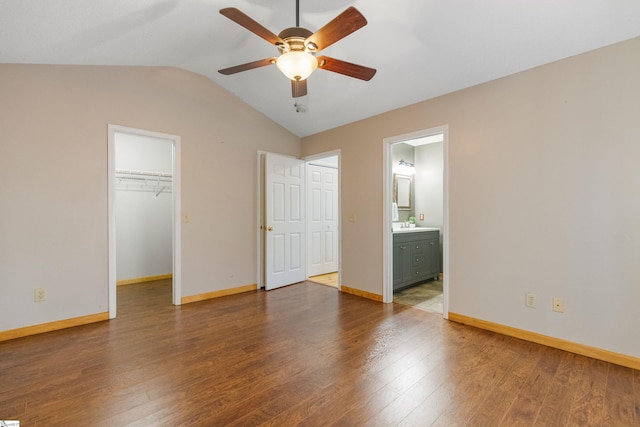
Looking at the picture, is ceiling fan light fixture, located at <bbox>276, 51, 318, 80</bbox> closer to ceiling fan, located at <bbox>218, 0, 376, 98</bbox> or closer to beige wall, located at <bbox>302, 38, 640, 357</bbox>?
ceiling fan, located at <bbox>218, 0, 376, 98</bbox>

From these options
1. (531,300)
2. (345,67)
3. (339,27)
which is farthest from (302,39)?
(531,300)

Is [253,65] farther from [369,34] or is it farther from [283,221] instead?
[283,221]

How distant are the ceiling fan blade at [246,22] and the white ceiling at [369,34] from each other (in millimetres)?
739

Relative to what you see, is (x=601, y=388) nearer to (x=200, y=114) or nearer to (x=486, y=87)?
(x=486, y=87)

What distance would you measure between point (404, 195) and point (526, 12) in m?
3.49

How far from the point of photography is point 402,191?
533 cm

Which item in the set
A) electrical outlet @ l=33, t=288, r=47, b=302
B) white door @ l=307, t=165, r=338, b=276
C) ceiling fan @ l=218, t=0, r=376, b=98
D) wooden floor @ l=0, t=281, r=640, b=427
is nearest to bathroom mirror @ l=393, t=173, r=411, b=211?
white door @ l=307, t=165, r=338, b=276

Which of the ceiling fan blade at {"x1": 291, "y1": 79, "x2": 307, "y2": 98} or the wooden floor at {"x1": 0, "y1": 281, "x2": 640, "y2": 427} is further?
the ceiling fan blade at {"x1": 291, "y1": 79, "x2": 307, "y2": 98}

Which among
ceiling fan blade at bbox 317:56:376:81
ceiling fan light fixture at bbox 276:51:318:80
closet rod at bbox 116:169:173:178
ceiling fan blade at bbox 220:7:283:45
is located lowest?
closet rod at bbox 116:169:173:178

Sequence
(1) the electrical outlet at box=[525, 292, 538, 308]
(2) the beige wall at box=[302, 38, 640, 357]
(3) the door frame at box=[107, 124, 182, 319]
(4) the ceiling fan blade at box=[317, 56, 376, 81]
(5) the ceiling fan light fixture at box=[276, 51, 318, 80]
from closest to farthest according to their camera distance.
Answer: (5) the ceiling fan light fixture at box=[276, 51, 318, 80]
(4) the ceiling fan blade at box=[317, 56, 376, 81]
(2) the beige wall at box=[302, 38, 640, 357]
(1) the electrical outlet at box=[525, 292, 538, 308]
(3) the door frame at box=[107, 124, 182, 319]

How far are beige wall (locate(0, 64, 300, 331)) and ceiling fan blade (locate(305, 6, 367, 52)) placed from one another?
8.31ft

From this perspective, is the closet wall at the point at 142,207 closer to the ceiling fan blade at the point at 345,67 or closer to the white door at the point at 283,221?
the white door at the point at 283,221

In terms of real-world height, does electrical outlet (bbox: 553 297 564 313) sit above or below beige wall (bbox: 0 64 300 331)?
Result: below

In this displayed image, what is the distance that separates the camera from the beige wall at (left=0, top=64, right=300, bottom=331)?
266cm
